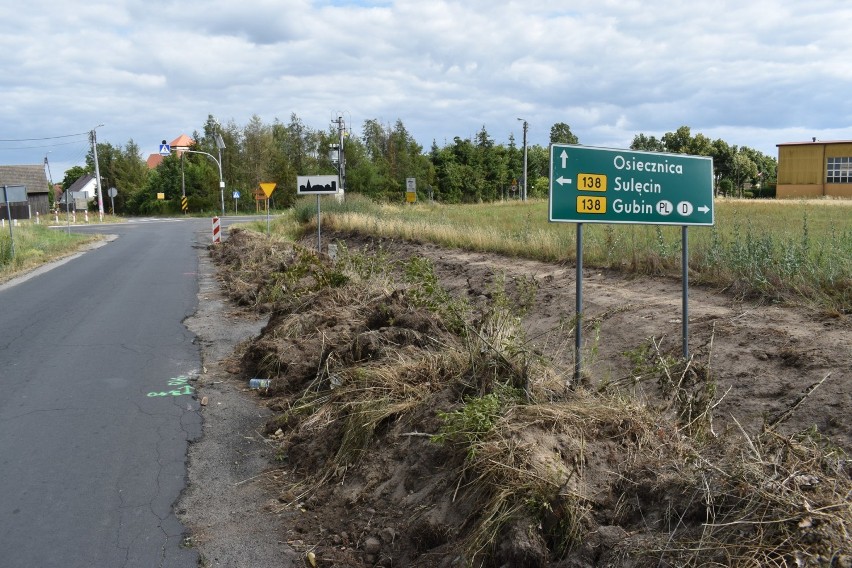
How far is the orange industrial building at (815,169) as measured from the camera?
209 feet

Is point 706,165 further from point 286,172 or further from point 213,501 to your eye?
point 286,172

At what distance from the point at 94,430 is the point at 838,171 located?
232 feet

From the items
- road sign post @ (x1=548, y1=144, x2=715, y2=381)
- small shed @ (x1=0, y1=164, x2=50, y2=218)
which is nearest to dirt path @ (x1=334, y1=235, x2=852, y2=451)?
road sign post @ (x1=548, y1=144, x2=715, y2=381)

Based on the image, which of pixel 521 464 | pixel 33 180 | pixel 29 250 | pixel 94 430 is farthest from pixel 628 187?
pixel 33 180

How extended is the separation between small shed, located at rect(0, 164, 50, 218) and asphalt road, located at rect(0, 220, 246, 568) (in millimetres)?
73672

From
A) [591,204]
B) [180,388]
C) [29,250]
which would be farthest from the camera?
[29,250]

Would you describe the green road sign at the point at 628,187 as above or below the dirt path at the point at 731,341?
above

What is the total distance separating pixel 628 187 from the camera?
5234mm

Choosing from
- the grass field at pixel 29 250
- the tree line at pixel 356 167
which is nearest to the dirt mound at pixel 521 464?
Answer: the grass field at pixel 29 250

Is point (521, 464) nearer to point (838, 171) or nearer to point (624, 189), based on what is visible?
point (624, 189)

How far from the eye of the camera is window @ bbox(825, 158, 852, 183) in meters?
64.4

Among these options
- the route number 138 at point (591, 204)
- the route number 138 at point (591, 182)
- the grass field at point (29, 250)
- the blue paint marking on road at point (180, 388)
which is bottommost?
the blue paint marking on road at point (180, 388)

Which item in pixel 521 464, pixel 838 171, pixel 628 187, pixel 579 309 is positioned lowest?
pixel 521 464

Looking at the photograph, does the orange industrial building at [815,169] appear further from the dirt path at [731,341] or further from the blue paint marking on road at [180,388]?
the blue paint marking on road at [180,388]
